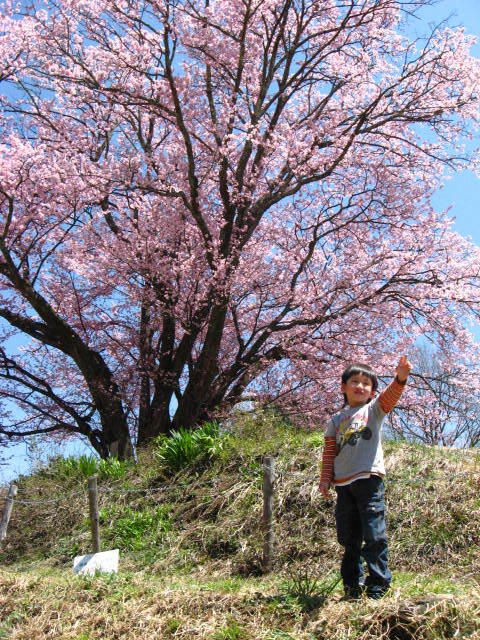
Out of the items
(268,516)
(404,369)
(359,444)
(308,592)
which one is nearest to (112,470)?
(268,516)

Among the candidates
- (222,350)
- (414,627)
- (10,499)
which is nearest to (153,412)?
(222,350)

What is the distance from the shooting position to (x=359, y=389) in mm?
3986

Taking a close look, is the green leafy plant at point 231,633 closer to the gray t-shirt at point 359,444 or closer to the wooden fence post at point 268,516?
the gray t-shirt at point 359,444

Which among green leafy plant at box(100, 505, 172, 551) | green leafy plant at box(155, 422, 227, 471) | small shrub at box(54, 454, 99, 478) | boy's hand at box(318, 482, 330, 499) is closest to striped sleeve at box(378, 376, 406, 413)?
boy's hand at box(318, 482, 330, 499)

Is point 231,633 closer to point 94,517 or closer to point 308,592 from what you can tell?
point 308,592

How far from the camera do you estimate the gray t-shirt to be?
3.74m

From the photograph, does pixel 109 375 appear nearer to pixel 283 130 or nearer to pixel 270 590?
pixel 283 130

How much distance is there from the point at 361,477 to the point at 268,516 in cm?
174

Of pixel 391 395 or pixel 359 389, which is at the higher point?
pixel 359 389

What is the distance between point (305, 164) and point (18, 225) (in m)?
5.47

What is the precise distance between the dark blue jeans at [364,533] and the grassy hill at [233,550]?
0.15 metres

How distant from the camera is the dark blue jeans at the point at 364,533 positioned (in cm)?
358

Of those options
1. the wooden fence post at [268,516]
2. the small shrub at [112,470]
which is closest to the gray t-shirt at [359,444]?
the wooden fence post at [268,516]

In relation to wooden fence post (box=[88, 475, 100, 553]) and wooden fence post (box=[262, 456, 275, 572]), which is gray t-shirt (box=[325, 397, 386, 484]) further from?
wooden fence post (box=[88, 475, 100, 553])
